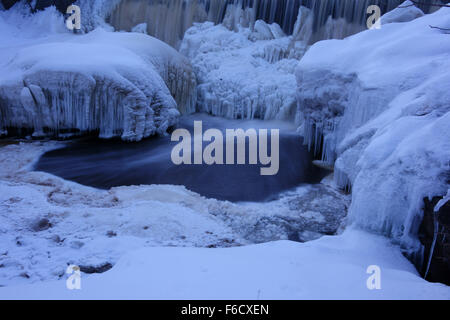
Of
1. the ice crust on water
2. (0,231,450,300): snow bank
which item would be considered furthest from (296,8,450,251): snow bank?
the ice crust on water

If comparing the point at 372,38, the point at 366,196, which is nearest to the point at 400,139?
the point at 366,196

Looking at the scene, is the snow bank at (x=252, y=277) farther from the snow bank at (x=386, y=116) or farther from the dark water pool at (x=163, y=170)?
the dark water pool at (x=163, y=170)

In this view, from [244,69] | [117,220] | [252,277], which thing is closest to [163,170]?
Answer: [117,220]

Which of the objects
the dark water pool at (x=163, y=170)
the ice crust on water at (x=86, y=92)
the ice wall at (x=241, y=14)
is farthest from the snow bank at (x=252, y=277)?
the ice wall at (x=241, y=14)

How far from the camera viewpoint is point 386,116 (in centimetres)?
453

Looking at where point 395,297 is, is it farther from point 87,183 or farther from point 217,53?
point 217,53

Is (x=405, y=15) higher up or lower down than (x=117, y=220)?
higher up

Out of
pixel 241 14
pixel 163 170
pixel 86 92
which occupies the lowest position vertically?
pixel 163 170

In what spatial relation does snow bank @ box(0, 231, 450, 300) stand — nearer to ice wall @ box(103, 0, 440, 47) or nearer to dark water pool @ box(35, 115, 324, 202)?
dark water pool @ box(35, 115, 324, 202)

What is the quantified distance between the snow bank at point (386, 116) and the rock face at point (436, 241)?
0.09 meters

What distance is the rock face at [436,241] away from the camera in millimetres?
2416

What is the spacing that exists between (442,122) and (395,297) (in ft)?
6.06

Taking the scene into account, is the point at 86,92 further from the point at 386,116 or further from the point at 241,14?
the point at 241,14

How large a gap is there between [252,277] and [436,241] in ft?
5.20
